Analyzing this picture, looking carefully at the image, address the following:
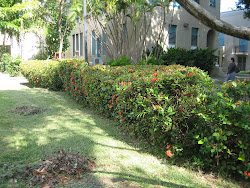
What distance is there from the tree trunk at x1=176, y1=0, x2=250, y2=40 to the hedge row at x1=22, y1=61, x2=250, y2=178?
3.00 feet

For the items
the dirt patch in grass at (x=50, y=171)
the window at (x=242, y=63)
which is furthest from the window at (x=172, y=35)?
the window at (x=242, y=63)

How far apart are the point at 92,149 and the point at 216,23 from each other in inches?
113

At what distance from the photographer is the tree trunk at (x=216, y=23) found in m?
2.91

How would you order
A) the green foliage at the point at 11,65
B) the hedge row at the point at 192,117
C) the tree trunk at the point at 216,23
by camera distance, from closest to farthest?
the tree trunk at the point at 216,23
the hedge row at the point at 192,117
the green foliage at the point at 11,65

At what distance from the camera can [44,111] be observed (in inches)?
300

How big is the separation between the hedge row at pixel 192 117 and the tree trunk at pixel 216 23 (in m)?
0.91

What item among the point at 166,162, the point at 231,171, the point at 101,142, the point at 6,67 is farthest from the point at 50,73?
the point at 6,67

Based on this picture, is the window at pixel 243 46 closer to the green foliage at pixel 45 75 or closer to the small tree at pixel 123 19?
the small tree at pixel 123 19

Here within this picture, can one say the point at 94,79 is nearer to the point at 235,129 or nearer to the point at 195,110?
the point at 195,110

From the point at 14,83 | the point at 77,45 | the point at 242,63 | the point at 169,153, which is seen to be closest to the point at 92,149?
the point at 169,153

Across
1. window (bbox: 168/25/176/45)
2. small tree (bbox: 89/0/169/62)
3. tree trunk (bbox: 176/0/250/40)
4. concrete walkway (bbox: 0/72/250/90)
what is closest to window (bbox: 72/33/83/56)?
small tree (bbox: 89/0/169/62)

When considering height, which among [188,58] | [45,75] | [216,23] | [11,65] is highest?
[188,58]

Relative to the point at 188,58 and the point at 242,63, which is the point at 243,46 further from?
the point at 188,58

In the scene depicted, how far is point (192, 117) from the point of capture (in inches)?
155
